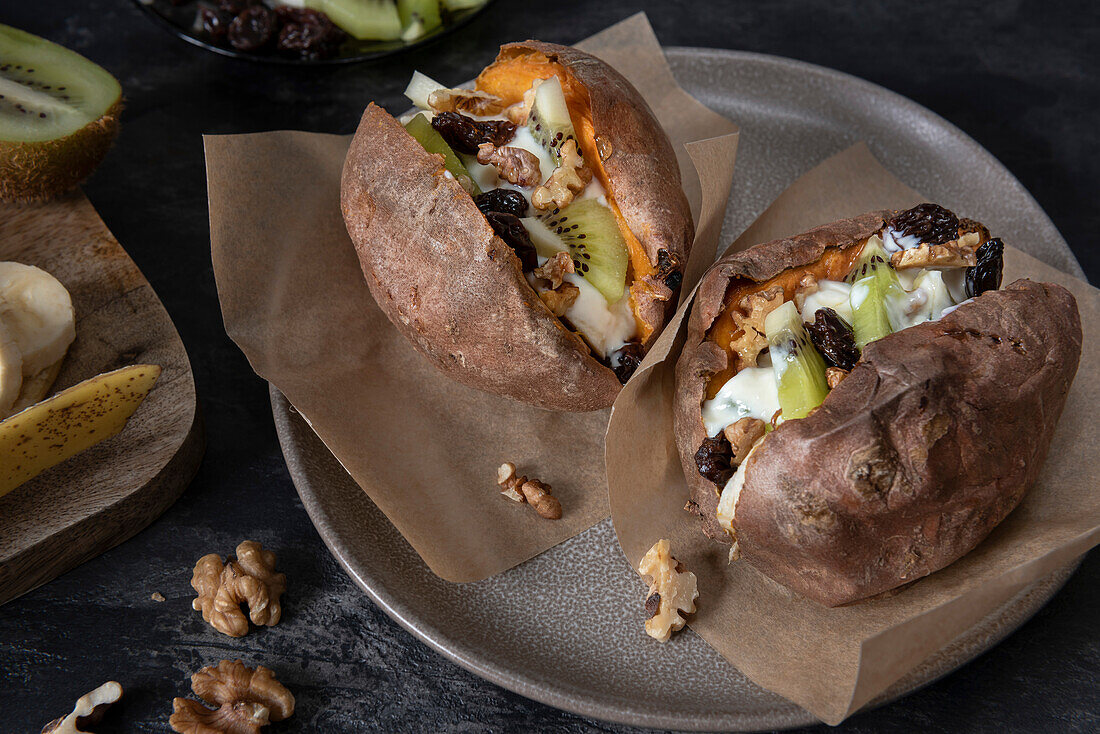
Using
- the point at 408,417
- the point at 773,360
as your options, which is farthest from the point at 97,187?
the point at 773,360

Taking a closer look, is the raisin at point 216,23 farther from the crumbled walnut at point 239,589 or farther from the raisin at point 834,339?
the raisin at point 834,339

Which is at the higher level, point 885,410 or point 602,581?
point 885,410

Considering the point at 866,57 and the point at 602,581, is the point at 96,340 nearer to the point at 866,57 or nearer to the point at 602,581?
the point at 602,581

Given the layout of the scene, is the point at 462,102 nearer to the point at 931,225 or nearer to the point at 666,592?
the point at 931,225

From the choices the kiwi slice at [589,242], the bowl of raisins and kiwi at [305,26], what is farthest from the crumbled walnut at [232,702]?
the bowl of raisins and kiwi at [305,26]

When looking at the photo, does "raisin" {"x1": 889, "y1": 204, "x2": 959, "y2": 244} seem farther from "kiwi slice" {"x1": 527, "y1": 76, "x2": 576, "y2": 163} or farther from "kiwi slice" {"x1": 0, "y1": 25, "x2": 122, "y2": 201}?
"kiwi slice" {"x1": 0, "y1": 25, "x2": 122, "y2": 201}

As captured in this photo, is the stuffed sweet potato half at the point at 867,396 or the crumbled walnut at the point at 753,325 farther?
the crumbled walnut at the point at 753,325
